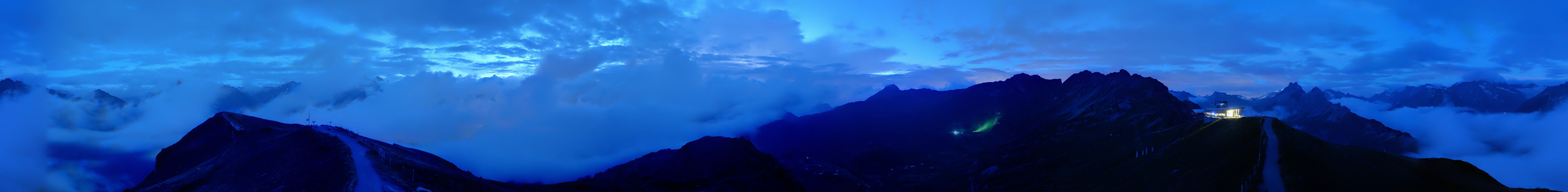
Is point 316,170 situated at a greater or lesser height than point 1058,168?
lesser

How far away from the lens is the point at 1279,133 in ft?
334

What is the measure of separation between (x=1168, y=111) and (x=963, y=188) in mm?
74847

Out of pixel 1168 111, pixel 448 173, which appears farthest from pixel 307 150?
pixel 1168 111

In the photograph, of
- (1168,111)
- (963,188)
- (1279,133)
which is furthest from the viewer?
(1168,111)

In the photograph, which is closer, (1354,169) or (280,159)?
(1354,169)

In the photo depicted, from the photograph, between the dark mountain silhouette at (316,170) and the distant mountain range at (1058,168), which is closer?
the distant mountain range at (1058,168)

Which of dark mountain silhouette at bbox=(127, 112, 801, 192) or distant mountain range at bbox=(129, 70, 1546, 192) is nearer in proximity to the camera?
distant mountain range at bbox=(129, 70, 1546, 192)

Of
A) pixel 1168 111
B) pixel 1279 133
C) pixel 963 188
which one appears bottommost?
pixel 963 188

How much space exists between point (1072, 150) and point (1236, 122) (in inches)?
2603

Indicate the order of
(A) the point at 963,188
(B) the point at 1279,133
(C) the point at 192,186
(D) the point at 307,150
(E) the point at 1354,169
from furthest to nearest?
(A) the point at 963,188, (D) the point at 307,150, (C) the point at 192,186, (B) the point at 1279,133, (E) the point at 1354,169

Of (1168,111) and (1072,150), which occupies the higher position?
(1168,111)

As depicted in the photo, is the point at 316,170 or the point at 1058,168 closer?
the point at 316,170

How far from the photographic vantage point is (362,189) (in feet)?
295

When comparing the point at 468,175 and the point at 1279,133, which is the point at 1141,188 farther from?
the point at 468,175
